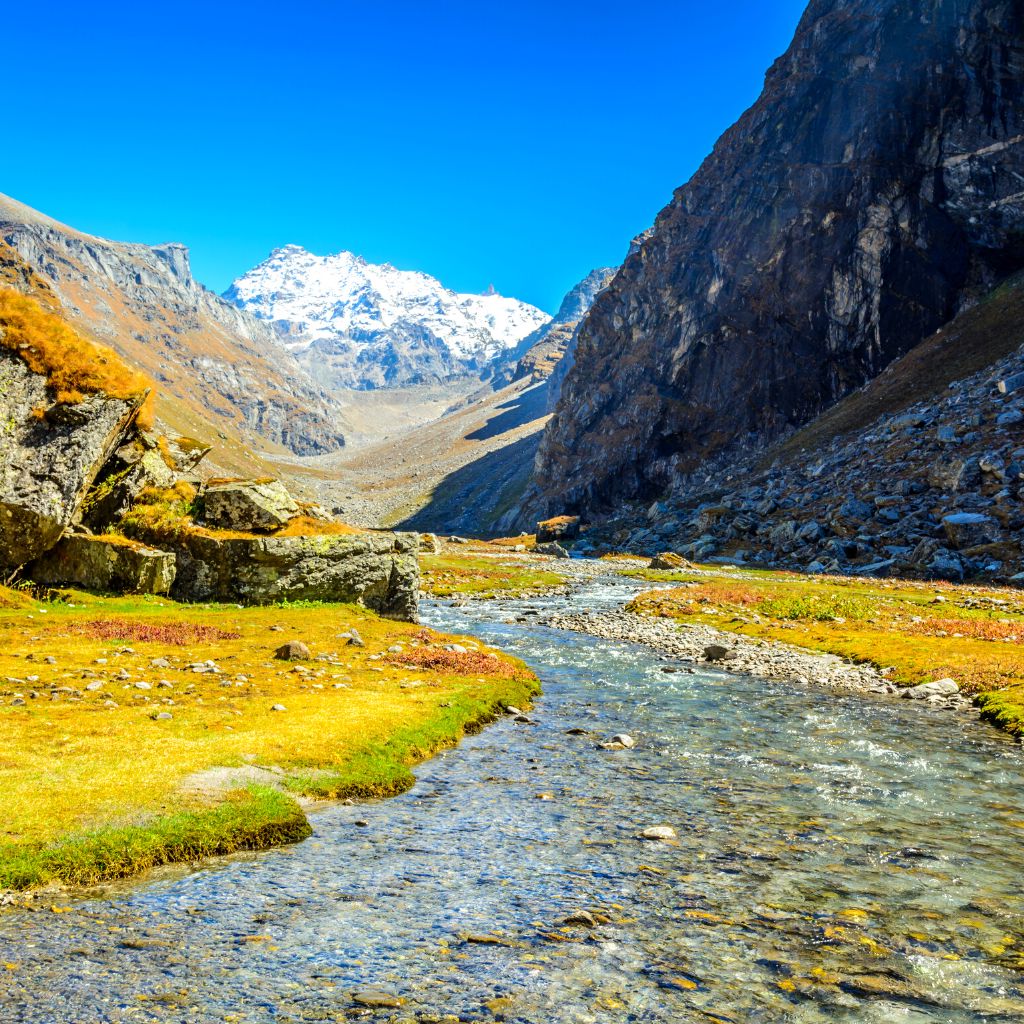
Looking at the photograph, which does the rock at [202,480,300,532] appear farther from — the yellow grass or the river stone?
the yellow grass

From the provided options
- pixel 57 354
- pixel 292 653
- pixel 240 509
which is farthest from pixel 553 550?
pixel 292 653

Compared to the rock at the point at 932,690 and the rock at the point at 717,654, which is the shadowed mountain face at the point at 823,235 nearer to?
the rock at the point at 717,654

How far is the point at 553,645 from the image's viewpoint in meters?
36.6

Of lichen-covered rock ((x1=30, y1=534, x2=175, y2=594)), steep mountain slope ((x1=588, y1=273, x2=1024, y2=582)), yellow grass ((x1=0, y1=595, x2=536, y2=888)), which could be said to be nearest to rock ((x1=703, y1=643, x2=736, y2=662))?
yellow grass ((x1=0, y1=595, x2=536, y2=888))

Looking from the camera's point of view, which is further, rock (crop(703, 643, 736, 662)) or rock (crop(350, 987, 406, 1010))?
rock (crop(703, 643, 736, 662))

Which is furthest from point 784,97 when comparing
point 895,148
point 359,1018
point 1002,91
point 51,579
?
point 359,1018

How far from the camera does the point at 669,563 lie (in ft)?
290

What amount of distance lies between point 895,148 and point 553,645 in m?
137

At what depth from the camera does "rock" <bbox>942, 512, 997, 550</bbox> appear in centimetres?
6116

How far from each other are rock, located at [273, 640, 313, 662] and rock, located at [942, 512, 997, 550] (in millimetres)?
61042

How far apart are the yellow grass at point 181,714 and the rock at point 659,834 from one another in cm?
539

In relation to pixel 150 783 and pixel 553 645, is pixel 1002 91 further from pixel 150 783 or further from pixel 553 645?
pixel 150 783

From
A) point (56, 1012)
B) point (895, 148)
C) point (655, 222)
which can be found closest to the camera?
point (56, 1012)

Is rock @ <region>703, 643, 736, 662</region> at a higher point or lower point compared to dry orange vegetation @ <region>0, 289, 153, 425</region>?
lower
